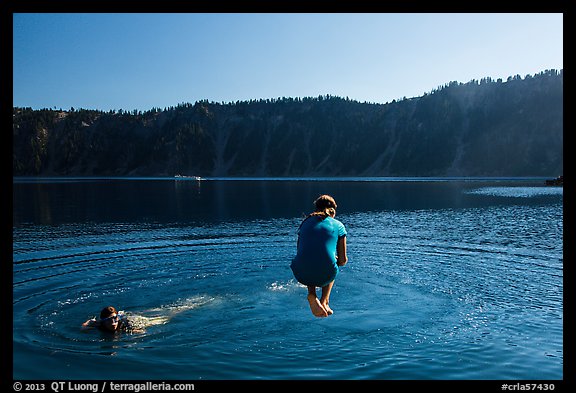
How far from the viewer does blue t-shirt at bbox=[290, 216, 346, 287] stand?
1039cm

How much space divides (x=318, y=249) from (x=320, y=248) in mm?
53

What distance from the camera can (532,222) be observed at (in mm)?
46344

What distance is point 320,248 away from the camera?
10375mm

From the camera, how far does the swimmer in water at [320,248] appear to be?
1040cm

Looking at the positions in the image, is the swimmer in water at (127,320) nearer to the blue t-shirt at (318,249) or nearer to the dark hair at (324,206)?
the blue t-shirt at (318,249)

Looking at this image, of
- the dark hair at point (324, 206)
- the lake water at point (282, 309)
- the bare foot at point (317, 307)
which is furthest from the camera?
the lake water at point (282, 309)

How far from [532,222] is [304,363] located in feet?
140

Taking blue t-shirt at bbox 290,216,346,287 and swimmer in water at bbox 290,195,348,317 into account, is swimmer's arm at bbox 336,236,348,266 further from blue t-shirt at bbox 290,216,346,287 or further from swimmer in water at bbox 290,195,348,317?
blue t-shirt at bbox 290,216,346,287

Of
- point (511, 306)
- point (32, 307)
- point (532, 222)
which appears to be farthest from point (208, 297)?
point (532, 222)

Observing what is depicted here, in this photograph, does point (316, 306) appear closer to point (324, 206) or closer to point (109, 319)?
point (324, 206)

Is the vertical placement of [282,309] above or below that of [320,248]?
below

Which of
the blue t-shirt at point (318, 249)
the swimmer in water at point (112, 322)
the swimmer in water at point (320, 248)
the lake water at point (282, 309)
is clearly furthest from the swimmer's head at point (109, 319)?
the blue t-shirt at point (318, 249)

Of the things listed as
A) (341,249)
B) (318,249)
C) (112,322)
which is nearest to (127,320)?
(112,322)
